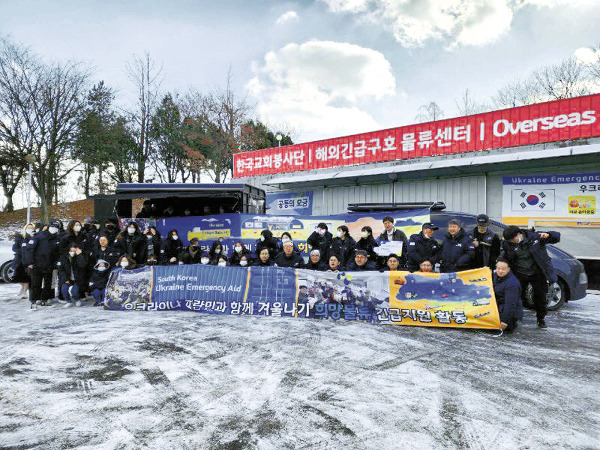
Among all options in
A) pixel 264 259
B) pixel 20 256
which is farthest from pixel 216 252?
pixel 20 256

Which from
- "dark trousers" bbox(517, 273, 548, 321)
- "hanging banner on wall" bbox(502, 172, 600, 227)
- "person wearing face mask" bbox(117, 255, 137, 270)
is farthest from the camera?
"hanging banner on wall" bbox(502, 172, 600, 227)

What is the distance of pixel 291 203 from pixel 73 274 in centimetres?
1015

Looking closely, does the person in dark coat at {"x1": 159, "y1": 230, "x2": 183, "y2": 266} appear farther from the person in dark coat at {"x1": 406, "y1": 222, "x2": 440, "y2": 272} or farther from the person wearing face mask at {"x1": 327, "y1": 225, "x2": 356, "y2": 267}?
the person in dark coat at {"x1": 406, "y1": 222, "x2": 440, "y2": 272}

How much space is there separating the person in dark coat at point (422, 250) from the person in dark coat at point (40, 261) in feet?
22.3

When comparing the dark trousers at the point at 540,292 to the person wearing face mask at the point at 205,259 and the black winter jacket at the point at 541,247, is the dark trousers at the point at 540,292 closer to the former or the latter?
the black winter jacket at the point at 541,247

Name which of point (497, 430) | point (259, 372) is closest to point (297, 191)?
point (259, 372)

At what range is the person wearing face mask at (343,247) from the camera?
7.34 meters

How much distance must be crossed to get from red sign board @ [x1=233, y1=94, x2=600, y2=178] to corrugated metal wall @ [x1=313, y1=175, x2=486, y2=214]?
973 mm

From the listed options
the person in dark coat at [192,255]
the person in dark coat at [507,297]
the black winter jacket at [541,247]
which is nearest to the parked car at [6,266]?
the person in dark coat at [192,255]

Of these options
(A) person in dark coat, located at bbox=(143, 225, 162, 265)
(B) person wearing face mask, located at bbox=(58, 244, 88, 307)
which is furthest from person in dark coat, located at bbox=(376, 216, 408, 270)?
(B) person wearing face mask, located at bbox=(58, 244, 88, 307)

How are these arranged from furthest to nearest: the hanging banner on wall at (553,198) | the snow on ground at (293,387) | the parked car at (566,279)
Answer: the hanging banner on wall at (553,198), the parked car at (566,279), the snow on ground at (293,387)

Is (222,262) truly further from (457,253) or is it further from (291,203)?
(291,203)

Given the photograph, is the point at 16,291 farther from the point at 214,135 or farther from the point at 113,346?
the point at 214,135

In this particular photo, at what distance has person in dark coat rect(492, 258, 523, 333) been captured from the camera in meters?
5.38
